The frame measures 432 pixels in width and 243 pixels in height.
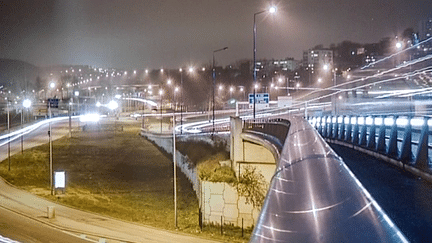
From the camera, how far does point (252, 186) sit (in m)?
35.8

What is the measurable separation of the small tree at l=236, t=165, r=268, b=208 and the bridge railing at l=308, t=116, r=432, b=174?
6.93 m

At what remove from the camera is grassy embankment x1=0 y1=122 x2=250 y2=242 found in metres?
34.8

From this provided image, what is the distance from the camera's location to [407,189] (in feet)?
37.8

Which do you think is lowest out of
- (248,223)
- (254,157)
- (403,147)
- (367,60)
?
(248,223)

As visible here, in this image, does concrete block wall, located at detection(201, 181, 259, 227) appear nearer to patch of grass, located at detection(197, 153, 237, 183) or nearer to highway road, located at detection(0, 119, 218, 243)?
patch of grass, located at detection(197, 153, 237, 183)

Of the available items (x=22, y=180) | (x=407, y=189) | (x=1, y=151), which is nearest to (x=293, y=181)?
(x=407, y=189)

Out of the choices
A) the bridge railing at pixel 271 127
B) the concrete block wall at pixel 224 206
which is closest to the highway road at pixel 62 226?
the concrete block wall at pixel 224 206

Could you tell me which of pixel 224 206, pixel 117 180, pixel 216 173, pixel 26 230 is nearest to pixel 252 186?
pixel 224 206

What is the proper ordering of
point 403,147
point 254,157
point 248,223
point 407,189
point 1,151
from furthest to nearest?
point 1,151 < point 254,157 < point 248,223 < point 403,147 < point 407,189

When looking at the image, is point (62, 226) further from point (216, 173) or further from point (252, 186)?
point (252, 186)

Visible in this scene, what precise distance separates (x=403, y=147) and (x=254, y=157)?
23.0 m

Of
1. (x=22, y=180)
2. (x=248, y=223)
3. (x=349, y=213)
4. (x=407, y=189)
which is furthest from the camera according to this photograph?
(x=22, y=180)

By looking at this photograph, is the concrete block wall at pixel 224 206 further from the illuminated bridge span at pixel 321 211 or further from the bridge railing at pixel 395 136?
the illuminated bridge span at pixel 321 211

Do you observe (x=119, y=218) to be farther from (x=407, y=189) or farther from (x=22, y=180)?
(x=407, y=189)
